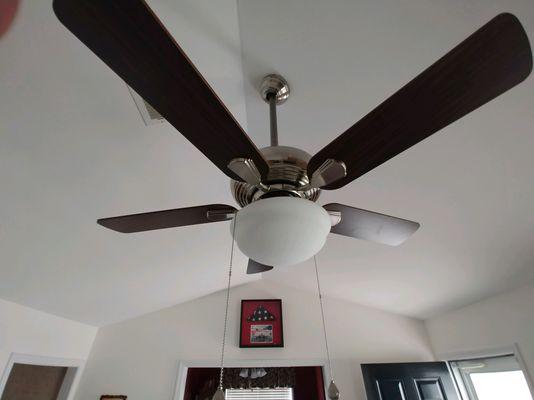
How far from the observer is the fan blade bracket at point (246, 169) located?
652 millimetres

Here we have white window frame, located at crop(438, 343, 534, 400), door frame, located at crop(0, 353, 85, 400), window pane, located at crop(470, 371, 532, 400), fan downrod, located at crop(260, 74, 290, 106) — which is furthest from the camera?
door frame, located at crop(0, 353, 85, 400)

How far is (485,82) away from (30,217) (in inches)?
67.9

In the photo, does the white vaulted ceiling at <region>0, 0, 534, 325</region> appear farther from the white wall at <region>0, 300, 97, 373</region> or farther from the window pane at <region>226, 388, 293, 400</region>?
the window pane at <region>226, 388, 293, 400</region>

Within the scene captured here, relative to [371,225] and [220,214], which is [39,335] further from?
[371,225]

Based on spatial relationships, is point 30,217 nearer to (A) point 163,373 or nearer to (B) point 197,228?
(B) point 197,228

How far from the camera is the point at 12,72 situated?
2.65 ft

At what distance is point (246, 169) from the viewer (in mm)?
Result: 662

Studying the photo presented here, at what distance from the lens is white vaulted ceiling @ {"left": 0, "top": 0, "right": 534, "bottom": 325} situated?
0.83 m

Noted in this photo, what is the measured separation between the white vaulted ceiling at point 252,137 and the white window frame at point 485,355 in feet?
1.53

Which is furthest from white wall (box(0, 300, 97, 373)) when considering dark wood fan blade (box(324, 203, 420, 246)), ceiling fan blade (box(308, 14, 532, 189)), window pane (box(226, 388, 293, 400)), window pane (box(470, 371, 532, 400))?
window pane (box(470, 371, 532, 400))

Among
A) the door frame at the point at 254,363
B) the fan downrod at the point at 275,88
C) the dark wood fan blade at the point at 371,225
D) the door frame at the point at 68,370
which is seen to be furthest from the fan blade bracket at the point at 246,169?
the door frame at the point at 254,363

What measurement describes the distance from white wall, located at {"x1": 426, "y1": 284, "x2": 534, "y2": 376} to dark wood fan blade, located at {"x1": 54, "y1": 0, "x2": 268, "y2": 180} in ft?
7.75

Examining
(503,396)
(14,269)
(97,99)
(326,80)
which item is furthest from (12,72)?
(503,396)

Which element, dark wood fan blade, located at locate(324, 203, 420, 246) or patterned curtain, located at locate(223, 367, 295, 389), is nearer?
dark wood fan blade, located at locate(324, 203, 420, 246)
